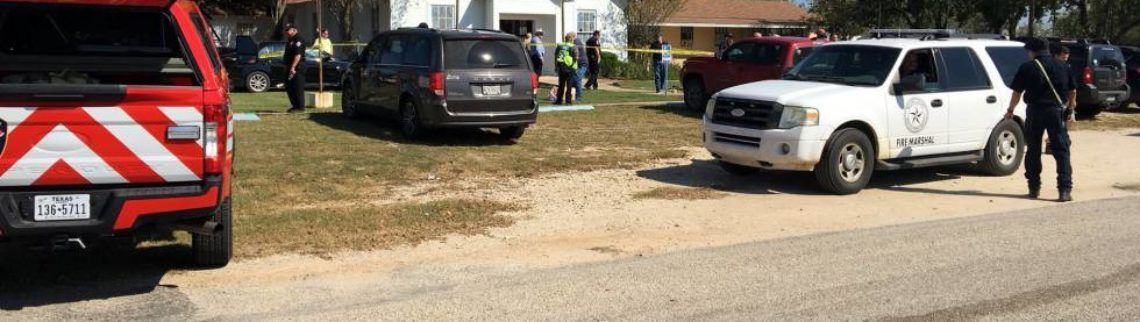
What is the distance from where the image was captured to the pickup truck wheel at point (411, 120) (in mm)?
13094

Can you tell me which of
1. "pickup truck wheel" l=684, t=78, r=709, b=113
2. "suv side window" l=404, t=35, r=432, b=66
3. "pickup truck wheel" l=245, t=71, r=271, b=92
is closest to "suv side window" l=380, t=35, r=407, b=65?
"suv side window" l=404, t=35, r=432, b=66

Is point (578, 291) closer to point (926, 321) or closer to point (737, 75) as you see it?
point (926, 321)

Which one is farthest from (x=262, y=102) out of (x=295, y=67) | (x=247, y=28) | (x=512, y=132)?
(x=247, y=28)

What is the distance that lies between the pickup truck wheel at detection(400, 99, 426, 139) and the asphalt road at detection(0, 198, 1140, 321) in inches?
252

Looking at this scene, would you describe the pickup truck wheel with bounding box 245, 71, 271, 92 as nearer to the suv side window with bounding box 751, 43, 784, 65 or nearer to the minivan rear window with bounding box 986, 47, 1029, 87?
the suv side window with bounding box 751, 43, 784, 65

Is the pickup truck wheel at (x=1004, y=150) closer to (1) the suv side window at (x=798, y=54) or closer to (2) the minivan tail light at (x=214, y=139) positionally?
(1) the suv side window at (x=798, y=54)

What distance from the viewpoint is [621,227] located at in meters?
8.39

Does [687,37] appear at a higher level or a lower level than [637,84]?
higher

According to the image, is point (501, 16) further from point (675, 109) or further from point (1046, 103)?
point (1046, 103)

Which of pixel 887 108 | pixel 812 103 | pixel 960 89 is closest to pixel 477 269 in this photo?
pixel 812 103

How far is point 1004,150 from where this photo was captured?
11453mm

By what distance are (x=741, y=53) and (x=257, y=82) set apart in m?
11.1

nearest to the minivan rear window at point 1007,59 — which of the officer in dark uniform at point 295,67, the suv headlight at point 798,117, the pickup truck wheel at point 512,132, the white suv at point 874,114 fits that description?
the white suv at point 874,114

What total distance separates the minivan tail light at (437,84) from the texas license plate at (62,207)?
7.33m
